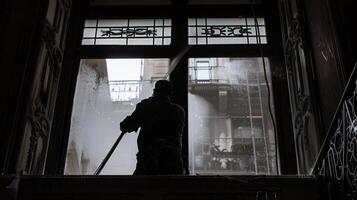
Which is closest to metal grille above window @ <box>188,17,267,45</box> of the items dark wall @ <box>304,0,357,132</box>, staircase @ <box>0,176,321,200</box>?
dark wall @ <box>304,0,357,132</box>

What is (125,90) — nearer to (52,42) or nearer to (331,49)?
(52,42)

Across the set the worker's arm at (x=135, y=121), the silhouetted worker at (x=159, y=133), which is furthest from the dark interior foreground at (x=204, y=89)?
the worker's arm at (x=135, y=121)

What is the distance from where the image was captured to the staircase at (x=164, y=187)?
381 centimetres

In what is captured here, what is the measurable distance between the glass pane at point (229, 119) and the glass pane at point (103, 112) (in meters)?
0.47

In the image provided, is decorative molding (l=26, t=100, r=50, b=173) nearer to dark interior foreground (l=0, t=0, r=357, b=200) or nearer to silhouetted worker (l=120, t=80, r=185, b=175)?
dark interior foreground (l=0, t=0, r=357, b=200)

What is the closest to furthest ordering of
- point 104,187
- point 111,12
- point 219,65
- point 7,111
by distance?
point 104,187 < point 7,111 < point 219,65 < point 111,12

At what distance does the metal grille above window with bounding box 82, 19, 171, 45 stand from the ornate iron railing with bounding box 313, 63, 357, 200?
282cm

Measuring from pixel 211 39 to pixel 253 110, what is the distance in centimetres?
96

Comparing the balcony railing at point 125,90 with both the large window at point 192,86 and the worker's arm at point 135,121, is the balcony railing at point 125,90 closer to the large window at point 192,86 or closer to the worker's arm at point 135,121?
the large window at point 192,86

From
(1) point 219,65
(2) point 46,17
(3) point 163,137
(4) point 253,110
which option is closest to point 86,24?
(2) point 46,17

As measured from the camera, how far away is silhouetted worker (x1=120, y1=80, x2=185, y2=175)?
3.98 m

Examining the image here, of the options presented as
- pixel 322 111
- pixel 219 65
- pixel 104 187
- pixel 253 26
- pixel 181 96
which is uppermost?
pixel 253 26

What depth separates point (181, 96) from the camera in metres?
5.39

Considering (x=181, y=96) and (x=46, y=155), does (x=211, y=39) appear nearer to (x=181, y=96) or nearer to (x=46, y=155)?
(x=181, y=96)
